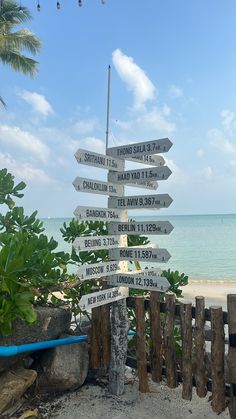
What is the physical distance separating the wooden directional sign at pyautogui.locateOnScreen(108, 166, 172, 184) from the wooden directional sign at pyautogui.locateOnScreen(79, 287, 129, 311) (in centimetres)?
143

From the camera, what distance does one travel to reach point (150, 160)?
17.4ft

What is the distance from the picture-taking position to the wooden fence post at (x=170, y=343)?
4602 millimetres

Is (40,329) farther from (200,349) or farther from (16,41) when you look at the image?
(16,41)

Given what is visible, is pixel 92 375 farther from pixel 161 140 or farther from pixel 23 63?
pixel 23 63

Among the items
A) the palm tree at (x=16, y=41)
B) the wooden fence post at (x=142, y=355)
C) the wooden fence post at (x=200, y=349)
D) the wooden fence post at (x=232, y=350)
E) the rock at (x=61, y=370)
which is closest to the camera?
the wooden fence post at (x=232, y=350)

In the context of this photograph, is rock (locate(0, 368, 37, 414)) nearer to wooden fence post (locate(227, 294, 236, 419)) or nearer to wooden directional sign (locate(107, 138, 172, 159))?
wooden fence post (locate(227, 294, 236, 419))

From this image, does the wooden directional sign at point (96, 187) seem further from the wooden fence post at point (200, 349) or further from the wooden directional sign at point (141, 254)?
the wooden fence post at point (200, 349)

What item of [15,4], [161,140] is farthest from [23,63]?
[161,140]

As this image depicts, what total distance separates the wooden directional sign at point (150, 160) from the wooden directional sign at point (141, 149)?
0.11 meters

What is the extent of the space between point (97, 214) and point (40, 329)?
1598 mm

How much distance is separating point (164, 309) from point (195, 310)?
A: 1.52 ft

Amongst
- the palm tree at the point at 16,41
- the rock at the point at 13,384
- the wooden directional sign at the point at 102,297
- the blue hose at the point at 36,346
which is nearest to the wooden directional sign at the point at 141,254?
the wooden directional sign at the point at 102,297

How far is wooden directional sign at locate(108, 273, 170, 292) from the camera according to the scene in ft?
14.8

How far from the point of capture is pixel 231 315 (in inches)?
160
